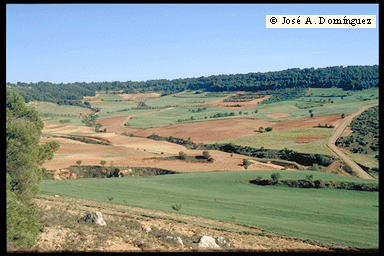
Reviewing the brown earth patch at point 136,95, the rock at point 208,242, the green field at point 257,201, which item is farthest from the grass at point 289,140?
the brown earth patch at point 136,95

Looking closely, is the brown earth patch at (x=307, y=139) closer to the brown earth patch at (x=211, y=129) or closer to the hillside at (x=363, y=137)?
the hillside at (x=363, y=137)

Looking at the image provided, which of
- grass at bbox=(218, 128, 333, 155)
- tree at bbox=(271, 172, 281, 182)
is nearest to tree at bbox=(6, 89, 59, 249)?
tree at bbox=(271, 172, 281, 182)

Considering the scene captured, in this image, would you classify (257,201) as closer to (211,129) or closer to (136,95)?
(211,129)

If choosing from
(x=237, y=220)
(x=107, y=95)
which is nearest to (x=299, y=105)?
(x=237, y=220)

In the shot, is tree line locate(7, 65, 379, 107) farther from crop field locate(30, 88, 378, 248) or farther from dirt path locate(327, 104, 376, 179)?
dirt path locate(327, 104, 376, 179)

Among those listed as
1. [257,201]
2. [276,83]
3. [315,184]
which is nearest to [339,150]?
[315,184]
